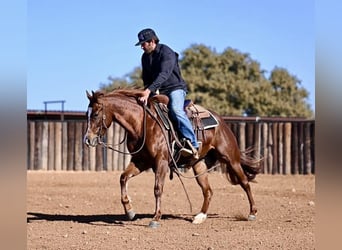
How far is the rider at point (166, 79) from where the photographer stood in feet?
27.0

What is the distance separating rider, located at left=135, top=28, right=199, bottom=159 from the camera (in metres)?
8.23

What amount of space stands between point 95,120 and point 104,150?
15.2 metres

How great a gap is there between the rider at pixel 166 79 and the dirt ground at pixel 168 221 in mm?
1379

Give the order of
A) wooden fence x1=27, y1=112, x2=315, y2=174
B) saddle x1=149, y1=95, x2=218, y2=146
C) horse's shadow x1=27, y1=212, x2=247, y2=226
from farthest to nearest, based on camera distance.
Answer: wooden fence x1=27, y1=112, x2=315, y2=174
horse's shadow x1=27, y1=212, x2=247, y2=226
saddle x1=149, y1=95, x2=218, y2=146

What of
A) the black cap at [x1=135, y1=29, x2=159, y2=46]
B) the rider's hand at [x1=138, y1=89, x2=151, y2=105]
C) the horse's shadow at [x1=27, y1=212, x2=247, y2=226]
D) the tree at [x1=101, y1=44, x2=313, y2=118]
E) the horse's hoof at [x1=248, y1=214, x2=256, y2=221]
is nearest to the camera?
the black cap at [x1=135, y1=29, x2=159, y2=46]

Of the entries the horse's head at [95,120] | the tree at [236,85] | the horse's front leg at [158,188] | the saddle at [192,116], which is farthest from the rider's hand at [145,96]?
the tree at [236,85]

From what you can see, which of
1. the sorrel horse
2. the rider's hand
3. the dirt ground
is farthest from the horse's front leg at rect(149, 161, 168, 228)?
the rider's hand

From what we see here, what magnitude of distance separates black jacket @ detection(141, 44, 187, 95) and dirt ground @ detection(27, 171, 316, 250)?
1.99 m

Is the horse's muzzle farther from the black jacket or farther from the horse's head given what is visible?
the black jacket

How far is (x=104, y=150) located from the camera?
2298cm

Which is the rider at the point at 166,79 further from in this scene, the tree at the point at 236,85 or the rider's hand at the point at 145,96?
the tree at the point at 236,85

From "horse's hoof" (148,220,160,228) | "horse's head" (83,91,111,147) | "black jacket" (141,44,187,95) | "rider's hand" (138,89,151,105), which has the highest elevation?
"black jacket" (141,44,187,95)

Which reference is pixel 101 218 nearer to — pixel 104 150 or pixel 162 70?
pixel 162 70

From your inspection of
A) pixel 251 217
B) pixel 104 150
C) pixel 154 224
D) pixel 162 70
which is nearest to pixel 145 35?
pixel 162 70
